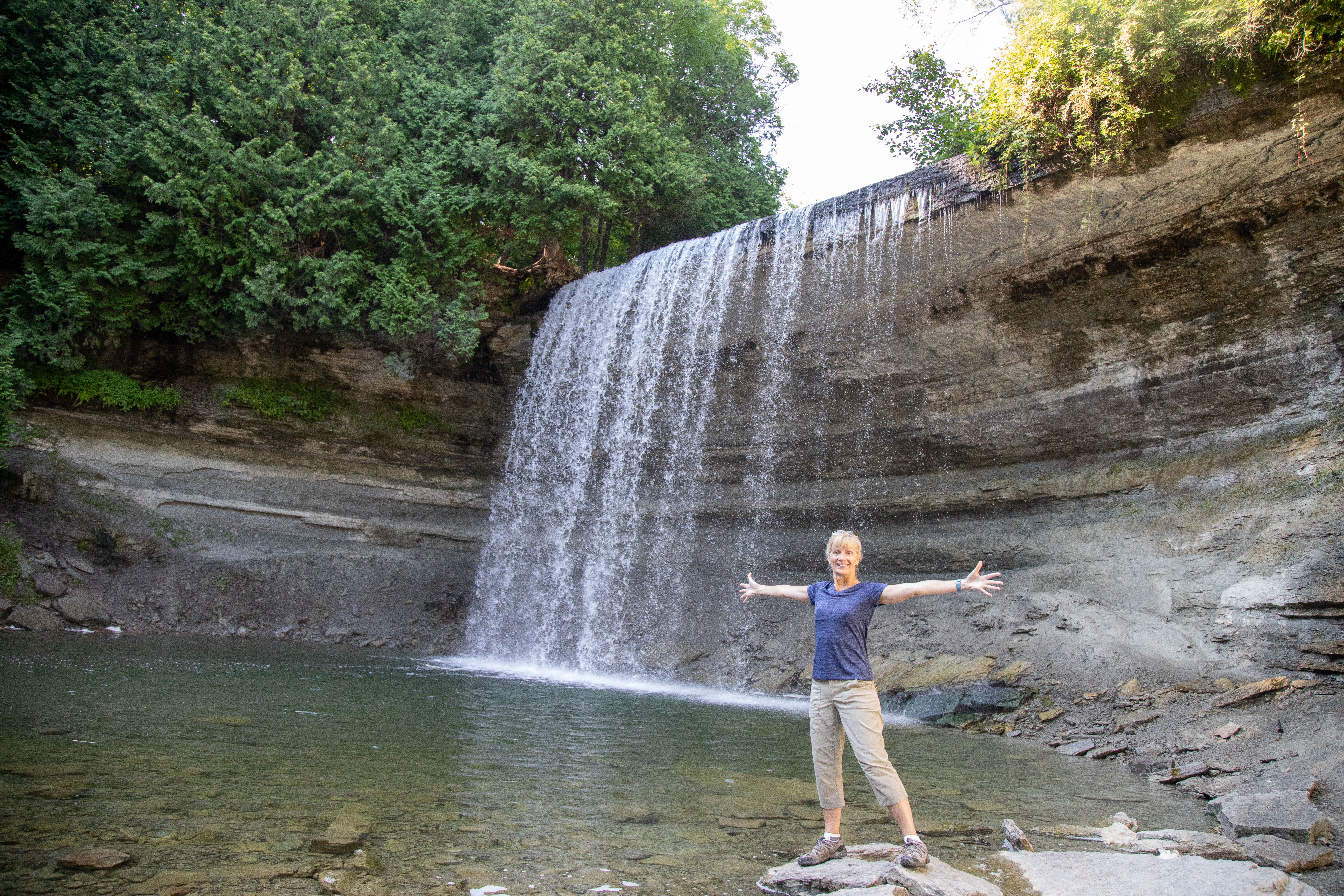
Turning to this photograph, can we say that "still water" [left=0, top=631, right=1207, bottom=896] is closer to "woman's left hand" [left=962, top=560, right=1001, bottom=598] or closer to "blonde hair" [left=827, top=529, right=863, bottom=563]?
"woman's left hand" [left=962, top=560, right=1001, bottom=598]

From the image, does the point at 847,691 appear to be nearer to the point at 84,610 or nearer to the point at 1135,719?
the point at 1135,719

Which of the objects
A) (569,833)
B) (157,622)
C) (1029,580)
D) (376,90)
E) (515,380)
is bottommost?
(157,622)

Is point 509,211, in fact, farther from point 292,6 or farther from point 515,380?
point 292,6

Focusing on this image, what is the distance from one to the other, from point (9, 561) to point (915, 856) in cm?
1414

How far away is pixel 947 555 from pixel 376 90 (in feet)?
41.4

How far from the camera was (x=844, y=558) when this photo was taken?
12.6ft

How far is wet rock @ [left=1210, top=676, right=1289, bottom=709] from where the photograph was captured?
290 inches

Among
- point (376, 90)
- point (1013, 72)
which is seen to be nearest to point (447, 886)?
point (1013, 72)

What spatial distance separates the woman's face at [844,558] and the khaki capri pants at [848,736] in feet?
1.65

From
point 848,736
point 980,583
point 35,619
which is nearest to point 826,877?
point 848,736

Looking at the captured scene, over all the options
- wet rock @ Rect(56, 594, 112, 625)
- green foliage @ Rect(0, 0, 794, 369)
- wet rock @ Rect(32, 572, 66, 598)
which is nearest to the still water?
wet rock @ Rect(56, 594, 112, 625)

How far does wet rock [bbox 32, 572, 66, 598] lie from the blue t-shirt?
44.1 ft

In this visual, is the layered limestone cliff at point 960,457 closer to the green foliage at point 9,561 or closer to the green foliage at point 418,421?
the green foliage at point 418,421

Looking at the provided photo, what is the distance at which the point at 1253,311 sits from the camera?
9391mm
